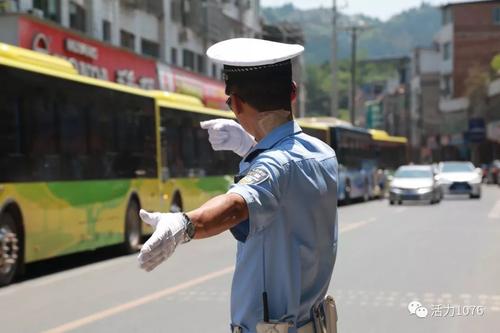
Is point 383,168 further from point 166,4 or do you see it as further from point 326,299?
point 326,299

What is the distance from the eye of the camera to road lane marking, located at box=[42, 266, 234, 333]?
8.62 m

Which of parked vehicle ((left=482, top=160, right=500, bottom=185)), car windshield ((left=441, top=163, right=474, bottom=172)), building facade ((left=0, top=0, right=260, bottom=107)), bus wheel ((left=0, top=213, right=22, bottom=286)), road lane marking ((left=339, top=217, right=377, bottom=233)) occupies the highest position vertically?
building facade ((left=0, top=0, right=260, bottom=107))

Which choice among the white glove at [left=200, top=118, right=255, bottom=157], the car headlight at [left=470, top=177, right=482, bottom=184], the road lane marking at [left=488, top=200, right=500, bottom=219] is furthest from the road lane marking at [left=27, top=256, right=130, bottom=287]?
the car headlight at [left=470, top=177, right=482, bottom=184]

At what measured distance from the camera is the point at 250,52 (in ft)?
9.87

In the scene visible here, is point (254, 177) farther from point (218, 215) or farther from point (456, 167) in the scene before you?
point (456, 167)

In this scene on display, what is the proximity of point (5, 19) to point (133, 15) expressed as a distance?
12585 millimetres

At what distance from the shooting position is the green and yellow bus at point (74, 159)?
1220 centimetres

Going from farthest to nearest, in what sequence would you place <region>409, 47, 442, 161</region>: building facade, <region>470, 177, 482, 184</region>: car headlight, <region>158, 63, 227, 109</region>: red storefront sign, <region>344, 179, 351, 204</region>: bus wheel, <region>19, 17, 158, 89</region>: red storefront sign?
<region>409, 47, 442, 161</region>: building facade, <region>470, 177, 482, 184</region>: car headlight, <region>158, 63, 227, 109</region>: red storefront sign, <region>344, 179, 351, 204</region>: bus wheel, <region>19, 17, 158, 89</region>: red storefront sign

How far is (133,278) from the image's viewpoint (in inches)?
492

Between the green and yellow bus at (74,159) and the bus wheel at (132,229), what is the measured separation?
0.06 feet

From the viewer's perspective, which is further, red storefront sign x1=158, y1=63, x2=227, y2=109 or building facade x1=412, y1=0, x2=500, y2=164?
building facade x1=412, y1=0, x2=500, y2=164

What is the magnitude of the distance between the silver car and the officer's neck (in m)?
31.1

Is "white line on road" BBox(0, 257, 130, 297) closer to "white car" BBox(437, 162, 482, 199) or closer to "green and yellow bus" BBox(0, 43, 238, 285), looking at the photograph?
"green and yellow bus" BBox(0, 43, 238, 285)

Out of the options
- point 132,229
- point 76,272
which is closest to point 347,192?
point 132,229
